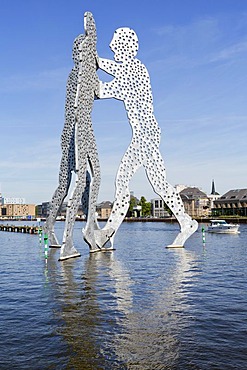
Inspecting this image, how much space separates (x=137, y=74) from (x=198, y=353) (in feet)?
67.8

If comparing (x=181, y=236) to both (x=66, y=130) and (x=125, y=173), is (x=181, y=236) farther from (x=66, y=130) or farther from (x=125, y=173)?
(x=66, y=130)

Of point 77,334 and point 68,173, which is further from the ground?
point 68,173

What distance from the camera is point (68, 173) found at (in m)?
25.2

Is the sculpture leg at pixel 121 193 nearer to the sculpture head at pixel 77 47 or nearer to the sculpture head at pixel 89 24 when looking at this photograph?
the sculpture head at pixel 77 47

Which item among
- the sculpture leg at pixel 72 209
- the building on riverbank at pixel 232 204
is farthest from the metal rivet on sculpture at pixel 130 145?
the building on riverbank at pixel 232 204

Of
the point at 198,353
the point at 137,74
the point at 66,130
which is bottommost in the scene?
the point at 198,353

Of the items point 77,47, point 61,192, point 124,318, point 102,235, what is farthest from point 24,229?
point 124,318

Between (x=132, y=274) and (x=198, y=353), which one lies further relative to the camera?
(x=132, y=274)

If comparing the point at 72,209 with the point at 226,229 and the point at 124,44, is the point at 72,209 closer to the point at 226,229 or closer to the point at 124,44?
the point at 124,44

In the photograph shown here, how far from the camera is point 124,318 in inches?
432

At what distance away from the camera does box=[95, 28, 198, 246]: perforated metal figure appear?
86.2 feet

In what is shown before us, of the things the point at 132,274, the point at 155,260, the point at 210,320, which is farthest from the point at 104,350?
the point at 155,260

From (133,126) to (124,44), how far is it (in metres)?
4.89

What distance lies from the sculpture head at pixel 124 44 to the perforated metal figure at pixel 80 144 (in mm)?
2076
